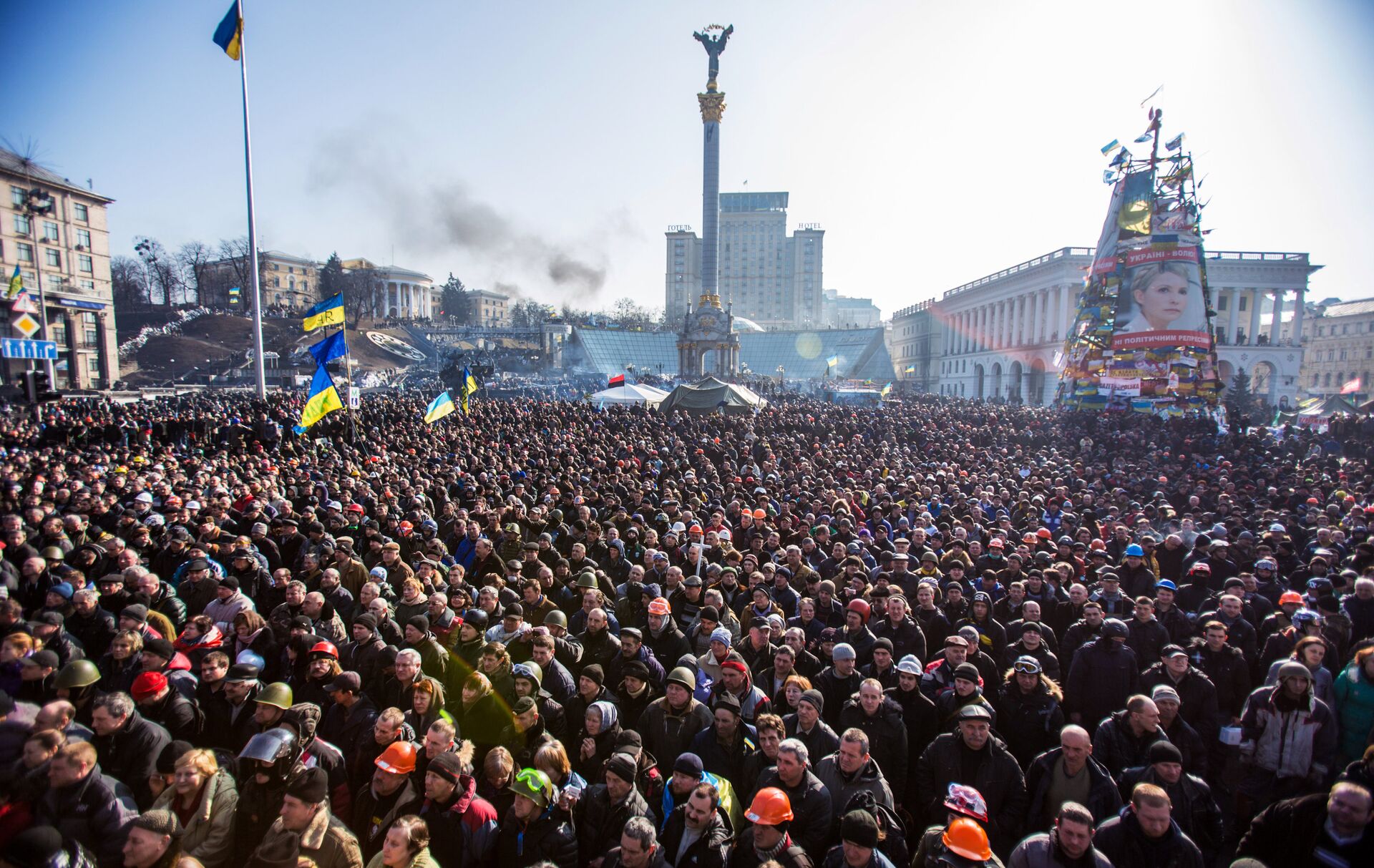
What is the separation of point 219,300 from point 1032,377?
84314 mm

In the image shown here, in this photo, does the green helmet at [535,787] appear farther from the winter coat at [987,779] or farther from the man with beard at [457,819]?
the winter coat at [987,779]

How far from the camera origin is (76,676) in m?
4.57

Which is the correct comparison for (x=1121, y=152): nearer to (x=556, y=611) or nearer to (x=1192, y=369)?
(x=1192, y=369)

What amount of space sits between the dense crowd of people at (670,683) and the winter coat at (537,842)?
0.6 inches

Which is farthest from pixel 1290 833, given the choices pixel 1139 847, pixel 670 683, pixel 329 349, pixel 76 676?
pixel 329 349

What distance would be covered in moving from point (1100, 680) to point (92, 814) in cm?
683

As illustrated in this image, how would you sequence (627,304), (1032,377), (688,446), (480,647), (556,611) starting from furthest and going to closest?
(627,304)
(1032,377)
(688,446)
(556,611)
(480,647)

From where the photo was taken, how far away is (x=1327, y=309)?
74.5 m

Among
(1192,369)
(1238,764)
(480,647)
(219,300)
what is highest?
→ (219,300)

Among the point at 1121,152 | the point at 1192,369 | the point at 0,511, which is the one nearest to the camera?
the point at 0,511

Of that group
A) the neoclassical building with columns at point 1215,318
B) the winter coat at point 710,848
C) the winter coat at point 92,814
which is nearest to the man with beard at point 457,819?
the winter coat at point 710,848

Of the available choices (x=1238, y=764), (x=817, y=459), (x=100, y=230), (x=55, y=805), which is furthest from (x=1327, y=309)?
(x=100, y=230)

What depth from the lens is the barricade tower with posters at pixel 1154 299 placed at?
891 inches

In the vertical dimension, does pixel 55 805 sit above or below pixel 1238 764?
above
